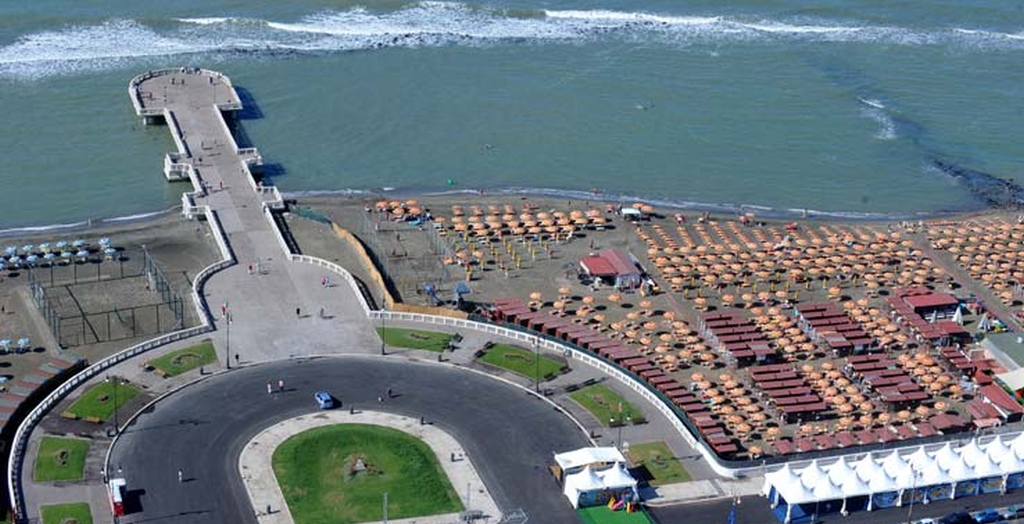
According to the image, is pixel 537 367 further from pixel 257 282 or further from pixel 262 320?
pixel 257 282

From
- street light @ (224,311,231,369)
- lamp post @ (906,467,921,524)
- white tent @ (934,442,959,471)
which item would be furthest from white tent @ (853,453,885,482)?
street light @ (224,311,231,369)

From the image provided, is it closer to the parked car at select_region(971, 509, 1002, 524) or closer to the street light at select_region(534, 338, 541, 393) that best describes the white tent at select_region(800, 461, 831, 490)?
the parked car at select_region(971, 509, 1002, 524)

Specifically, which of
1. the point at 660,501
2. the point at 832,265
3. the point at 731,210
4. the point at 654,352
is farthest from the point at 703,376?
the point at 731,210

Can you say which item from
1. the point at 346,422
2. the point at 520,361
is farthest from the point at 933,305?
the point at 346,422

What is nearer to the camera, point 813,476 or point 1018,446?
point 813,476

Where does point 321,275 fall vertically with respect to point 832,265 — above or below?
above

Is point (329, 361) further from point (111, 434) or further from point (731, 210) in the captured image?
point (731, 210)

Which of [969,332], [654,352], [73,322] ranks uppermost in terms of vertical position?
[73,322]
